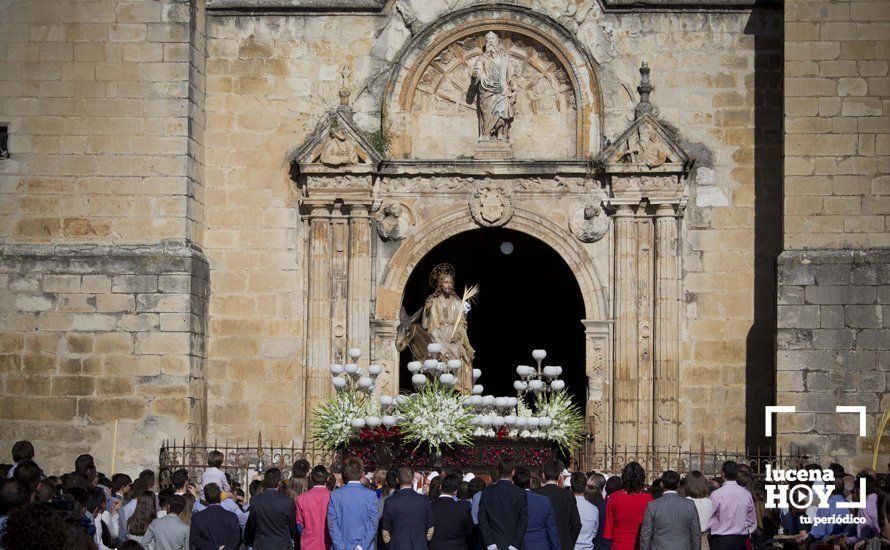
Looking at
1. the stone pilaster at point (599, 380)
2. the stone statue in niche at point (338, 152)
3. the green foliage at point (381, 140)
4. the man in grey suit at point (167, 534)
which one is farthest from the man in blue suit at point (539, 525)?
the green foliage at point (381, 140)

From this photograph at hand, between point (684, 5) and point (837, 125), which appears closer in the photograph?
point (837, 125)

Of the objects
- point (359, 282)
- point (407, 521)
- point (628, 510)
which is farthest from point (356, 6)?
point (628, 510)

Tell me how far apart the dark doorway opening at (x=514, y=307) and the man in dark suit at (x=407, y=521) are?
12.6 meters

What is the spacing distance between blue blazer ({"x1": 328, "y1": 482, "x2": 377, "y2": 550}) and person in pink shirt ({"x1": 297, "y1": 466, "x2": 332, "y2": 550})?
0.31m

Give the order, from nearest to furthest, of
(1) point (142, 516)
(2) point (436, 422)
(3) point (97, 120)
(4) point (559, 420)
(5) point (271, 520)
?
(1) point (142, 516) → (5) point (271, 520) → (2) point (436, 422) → (4) point (559, 420) → (3) point (97, 120)

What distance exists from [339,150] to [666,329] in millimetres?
4926

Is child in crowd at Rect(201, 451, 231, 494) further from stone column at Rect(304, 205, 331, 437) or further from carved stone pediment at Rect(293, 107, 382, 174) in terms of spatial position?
carved stone pediment at Rect(293, 107, 382, 174)

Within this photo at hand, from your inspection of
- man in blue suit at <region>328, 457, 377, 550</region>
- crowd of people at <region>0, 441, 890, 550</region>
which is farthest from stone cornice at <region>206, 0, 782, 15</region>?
man in blue suit at <region>328, 457, 377, 550</region>

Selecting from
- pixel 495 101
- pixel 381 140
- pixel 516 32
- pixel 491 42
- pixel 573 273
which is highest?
pixel 516 32

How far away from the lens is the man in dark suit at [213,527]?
42.9 feet

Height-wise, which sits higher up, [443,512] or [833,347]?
[833,347]

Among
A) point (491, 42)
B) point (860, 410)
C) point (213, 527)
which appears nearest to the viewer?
point (213, 527)

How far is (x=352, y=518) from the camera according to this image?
13.4 m

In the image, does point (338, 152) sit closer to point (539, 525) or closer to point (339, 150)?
point (339, 150)
